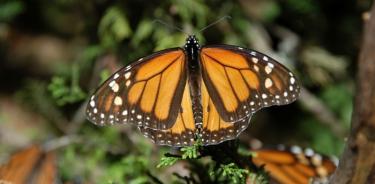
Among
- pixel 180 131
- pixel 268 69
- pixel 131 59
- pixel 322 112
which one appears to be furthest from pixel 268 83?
pixel 322 112

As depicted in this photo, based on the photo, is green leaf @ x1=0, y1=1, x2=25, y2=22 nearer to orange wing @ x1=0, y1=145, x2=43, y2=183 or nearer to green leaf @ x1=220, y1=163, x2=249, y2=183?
orange wing @ x1=0, y1=145, x2=43, y2=183

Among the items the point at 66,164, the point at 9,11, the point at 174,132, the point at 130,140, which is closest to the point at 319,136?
the point at 130,140

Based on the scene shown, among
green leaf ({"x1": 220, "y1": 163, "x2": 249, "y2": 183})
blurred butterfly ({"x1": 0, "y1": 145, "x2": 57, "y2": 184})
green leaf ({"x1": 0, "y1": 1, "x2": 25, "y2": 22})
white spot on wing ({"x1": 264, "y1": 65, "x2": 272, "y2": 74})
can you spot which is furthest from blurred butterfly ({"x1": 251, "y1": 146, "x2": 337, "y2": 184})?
green leaf ({"x1": 0, "y1": 1, "x2": 25, "y2": 22})

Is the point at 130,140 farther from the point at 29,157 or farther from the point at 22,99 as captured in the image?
the point at 22,99

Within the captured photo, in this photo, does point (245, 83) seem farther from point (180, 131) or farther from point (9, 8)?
point (9, 8)

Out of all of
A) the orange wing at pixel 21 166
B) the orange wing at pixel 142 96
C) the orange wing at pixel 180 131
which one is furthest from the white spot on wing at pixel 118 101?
the orange wing at pixel 21 166

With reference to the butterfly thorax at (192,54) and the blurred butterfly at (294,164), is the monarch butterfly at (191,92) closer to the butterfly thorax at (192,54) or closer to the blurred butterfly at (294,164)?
the butterfly thorax at (192,54)

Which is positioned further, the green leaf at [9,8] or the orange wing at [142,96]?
the green leaf at [9,8]
